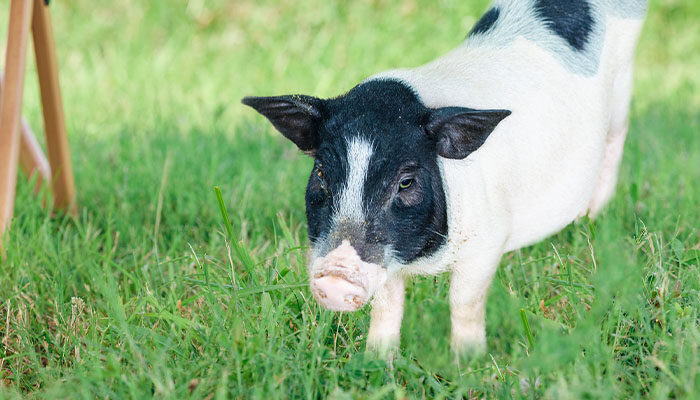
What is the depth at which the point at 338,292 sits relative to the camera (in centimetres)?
204

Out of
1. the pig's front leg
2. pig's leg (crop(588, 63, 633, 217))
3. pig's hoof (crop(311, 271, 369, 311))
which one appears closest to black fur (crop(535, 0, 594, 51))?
pig's leg (crop(588, 63, 633, 217))

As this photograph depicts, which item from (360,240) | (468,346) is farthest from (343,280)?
(468,346)

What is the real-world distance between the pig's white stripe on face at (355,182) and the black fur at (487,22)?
39.8 inches

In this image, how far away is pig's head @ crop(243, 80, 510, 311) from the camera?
2166 millimetres

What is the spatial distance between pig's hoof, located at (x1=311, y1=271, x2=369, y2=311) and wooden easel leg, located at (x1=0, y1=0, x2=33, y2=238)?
143cm

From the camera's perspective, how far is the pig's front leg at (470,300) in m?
2.46

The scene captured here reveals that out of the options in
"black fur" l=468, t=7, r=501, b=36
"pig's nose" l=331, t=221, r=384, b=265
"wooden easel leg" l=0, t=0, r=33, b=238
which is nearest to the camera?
"pig's nose" l=331, t=221, r=384, b=265

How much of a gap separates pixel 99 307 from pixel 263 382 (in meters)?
0.96

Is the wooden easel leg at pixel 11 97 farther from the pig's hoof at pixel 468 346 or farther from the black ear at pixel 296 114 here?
the pig's hoof at pixel 468 346

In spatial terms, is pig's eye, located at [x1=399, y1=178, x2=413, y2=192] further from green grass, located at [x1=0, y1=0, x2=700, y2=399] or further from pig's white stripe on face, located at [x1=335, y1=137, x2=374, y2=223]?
green grass, located at [x1=0, y1=0, x2=700, y2=399]

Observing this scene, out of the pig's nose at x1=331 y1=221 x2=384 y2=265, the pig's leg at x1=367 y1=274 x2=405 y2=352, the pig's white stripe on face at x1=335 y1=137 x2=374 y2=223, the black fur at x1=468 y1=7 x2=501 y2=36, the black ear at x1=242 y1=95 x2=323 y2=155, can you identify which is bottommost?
the pig's leg at x1=367 y1=274 x2=405 y2=352

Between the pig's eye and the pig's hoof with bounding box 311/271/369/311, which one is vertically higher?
the pig's eye

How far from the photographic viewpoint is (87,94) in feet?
18.4

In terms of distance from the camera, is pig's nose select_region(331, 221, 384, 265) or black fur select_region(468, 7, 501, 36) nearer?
pig's nose select_region(331, 221, 384, 265)
